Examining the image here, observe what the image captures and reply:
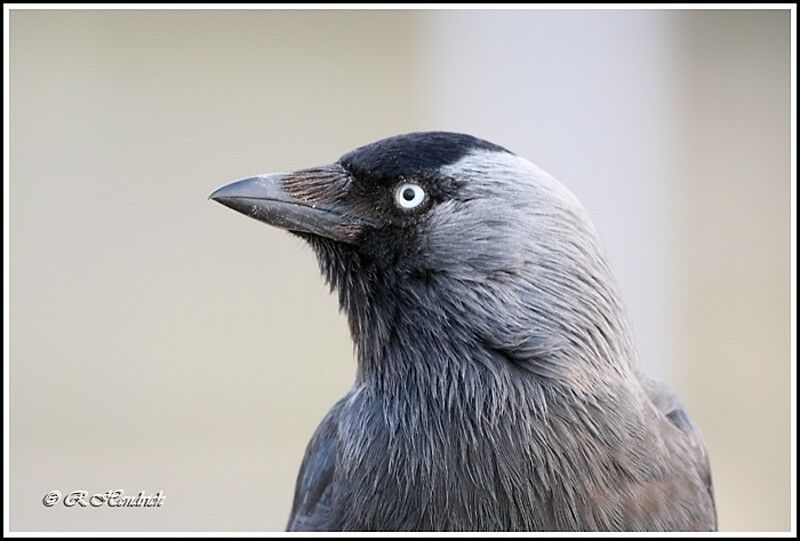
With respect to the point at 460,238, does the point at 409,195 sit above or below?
above

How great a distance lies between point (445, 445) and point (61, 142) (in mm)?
5576

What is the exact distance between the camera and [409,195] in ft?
8.23

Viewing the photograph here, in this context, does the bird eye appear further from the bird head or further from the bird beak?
the bird beak

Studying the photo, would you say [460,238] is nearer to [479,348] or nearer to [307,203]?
[479,348]

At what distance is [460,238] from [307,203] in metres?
0.43

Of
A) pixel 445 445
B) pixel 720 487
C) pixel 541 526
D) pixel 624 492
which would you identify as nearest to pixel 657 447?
pixel 624 492

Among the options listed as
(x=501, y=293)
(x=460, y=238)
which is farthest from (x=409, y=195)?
(x=501, y=293)

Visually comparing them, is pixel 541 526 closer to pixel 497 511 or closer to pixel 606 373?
pixel 497 511

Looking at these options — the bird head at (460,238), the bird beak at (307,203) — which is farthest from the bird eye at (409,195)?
the bird beak at (307,203)

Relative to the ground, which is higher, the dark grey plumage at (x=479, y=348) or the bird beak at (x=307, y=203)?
the bird beak at (x=307, y=203)

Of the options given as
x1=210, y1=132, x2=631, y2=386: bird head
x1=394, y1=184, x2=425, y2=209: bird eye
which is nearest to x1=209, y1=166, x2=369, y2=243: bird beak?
x1=210, y1=132, x2=631, y2=386: bird head

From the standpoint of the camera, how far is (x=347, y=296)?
8.71 ft

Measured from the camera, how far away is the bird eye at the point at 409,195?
2.50 m

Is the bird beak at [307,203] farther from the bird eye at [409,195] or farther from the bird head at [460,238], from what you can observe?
the bird eye at [409,195]
